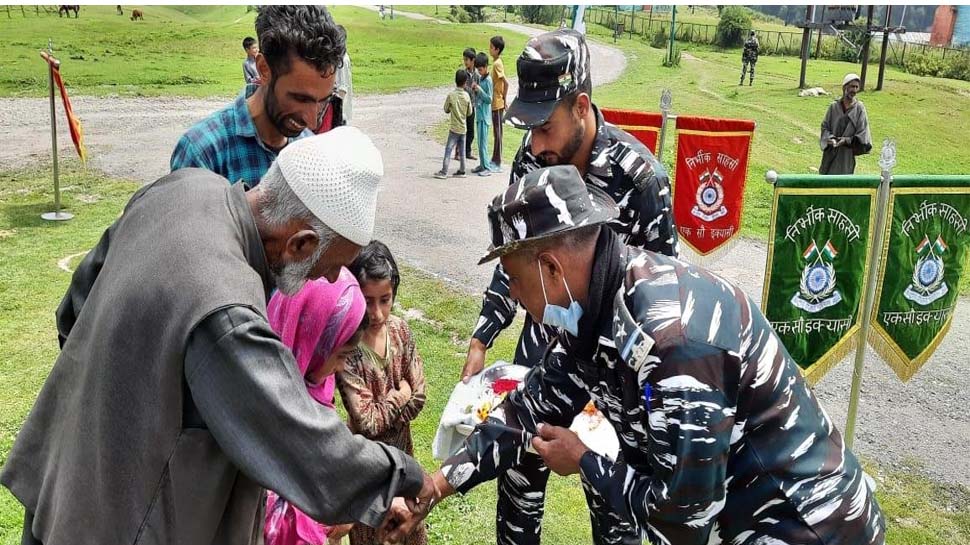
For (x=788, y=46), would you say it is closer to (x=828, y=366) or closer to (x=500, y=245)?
(x=828, y=366)

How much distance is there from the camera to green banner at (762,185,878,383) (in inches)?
181

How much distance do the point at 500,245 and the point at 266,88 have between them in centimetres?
149

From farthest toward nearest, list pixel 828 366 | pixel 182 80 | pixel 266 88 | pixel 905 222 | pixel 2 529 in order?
1. pixel 182 80
2. pixel 828 366
3. pixel 905 222
4. pixel 2 529
5. pixel 266 88

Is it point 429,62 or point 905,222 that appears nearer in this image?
point 905,222

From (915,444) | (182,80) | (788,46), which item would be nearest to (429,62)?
(182,80)

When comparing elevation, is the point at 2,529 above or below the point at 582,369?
below

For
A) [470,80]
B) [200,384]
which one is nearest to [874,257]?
[200,384]

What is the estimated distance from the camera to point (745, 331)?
6.90ft

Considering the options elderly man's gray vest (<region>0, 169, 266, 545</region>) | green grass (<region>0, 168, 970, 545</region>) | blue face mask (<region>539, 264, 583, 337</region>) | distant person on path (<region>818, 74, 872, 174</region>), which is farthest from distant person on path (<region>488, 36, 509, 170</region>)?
elderly man's gray vest (<region>0, 169, 266, 545</region>)

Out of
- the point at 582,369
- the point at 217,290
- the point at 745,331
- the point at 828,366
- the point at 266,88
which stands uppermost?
the point at 266,88

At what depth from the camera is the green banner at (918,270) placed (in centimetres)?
464

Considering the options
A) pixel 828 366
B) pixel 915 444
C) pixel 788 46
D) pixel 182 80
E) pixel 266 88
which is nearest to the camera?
pixel 266 88

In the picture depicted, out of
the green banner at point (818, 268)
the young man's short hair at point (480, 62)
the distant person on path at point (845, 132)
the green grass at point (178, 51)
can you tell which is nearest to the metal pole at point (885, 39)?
the distant person on path at point (845, 132)

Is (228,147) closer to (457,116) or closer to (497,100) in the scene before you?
(457,116)
